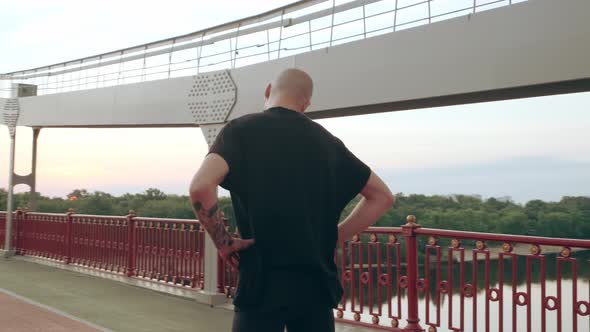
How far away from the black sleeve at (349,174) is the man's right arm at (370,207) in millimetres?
38

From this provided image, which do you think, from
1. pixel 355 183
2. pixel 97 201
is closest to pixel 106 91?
pixel 355 183

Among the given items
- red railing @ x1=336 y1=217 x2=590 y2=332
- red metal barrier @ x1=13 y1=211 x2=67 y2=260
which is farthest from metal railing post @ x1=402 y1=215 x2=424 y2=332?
red metal barrier @ x1=13 y1=211 x2=67 y2=260

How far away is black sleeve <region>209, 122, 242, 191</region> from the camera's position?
1649mm

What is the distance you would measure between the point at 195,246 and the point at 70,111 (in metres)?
4.81

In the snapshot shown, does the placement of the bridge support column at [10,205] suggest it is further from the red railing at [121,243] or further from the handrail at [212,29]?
the handrail at [212,29]

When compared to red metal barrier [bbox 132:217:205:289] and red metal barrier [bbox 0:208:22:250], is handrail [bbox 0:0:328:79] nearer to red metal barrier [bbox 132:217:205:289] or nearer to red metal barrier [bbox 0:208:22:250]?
red metal barrier [bbox 132:217:205:289]

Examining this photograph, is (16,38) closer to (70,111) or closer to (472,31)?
(70,111)

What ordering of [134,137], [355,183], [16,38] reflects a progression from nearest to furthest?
[355,183], [16,38], [134,137]

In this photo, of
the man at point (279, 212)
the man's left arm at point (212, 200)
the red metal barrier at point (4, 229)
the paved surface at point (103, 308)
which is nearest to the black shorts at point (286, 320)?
the man at point (279, 212)

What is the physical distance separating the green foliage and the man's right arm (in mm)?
465

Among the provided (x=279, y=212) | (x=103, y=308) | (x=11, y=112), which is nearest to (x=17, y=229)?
(x=11, y=112)

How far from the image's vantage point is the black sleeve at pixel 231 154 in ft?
5.41

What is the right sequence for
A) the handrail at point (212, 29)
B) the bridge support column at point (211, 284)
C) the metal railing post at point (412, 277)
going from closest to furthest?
1. the metal railing post at point (412, 277)
2. the handrail at point (212, 29)
3. the bridge support column at point (211, 284)

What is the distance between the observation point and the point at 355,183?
1.85 metres
